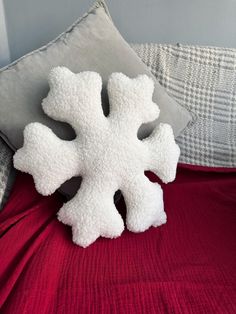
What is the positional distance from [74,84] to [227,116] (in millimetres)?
511

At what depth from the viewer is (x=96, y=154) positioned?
0.87 meters

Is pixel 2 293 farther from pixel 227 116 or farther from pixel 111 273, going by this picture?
pixel 227 116

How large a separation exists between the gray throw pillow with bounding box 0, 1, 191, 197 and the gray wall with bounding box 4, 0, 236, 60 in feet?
0.87

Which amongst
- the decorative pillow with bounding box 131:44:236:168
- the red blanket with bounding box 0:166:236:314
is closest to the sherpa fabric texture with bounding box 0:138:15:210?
the red blanket with bounding box 0:166:236:314

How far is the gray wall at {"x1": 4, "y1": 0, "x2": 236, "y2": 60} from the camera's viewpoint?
4.27 ft

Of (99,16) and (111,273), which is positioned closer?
(111,273)

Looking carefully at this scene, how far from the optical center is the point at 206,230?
3.06 feet

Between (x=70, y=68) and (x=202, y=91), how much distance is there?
0.42 meters

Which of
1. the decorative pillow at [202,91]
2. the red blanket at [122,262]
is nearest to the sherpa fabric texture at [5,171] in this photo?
the red blanket at [122,262]

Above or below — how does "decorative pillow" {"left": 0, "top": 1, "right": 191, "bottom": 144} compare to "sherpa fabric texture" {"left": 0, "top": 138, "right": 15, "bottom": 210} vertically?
above

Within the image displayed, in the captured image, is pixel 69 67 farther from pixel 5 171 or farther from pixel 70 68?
pixel 5 171

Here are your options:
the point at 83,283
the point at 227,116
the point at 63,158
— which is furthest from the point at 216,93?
the point at 83,283

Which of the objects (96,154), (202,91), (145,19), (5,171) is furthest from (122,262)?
(145,19)

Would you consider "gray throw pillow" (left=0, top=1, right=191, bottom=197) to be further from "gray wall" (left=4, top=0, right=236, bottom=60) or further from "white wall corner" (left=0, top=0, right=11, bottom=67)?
"white wall corner" (left=0, top=0, right=11, bottom=67)
